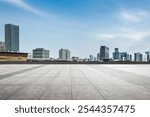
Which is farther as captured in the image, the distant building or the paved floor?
the distant building

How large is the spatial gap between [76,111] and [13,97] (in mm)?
3640

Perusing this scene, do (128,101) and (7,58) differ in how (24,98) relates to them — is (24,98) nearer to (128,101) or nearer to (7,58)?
(128,101)

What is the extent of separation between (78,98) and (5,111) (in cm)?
329

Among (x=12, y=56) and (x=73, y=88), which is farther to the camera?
(x=12, y=56)

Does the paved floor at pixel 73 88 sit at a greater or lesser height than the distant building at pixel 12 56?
lesser

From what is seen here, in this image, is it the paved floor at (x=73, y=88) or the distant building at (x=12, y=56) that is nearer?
the paved floor at (x=73, y=88)

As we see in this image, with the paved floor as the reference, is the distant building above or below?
above

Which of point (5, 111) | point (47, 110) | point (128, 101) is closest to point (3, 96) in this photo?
point (5, 111)

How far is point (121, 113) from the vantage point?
22.4 ft

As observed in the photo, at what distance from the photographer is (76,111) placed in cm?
692

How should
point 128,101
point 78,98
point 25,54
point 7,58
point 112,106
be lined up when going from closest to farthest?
point 112,106, point 128,101, point 78,98, point 7,58, point 25,54

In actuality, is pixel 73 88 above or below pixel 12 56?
below

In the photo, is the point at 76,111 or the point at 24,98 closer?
the point at 76,111

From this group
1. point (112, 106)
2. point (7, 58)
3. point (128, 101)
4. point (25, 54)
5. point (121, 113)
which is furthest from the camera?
point (25, 54)
